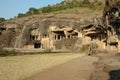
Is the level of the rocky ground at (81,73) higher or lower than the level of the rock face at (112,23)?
lower

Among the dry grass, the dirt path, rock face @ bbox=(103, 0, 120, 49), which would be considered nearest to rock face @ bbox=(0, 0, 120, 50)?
rock face @ bbox=(103, 0, 120, 49)

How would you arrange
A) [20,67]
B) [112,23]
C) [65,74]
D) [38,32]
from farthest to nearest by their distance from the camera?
[38,32], [112,23], [20,67], [65,74]

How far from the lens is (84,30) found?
146 feet

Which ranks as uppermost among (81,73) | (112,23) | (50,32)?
(112,23)

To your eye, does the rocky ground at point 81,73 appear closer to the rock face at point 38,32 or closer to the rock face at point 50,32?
the rock face at point 50,32

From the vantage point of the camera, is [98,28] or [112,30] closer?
[112,30]

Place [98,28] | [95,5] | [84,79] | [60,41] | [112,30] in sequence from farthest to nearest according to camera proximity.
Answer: [95,5], [60,41], [98,28], [112,30], [84,79]

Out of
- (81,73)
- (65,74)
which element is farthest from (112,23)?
(65,74)

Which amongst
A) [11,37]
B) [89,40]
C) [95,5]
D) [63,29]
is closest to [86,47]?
[89,40]

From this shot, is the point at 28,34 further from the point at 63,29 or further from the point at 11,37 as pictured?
the point at 63,29

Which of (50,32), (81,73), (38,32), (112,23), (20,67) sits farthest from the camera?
(38,32)

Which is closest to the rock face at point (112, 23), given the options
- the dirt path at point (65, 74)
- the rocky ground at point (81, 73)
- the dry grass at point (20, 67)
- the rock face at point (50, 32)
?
the rock face at point (50, 32)

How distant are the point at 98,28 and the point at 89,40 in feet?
10.9

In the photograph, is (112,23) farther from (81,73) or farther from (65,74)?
(65,74)
